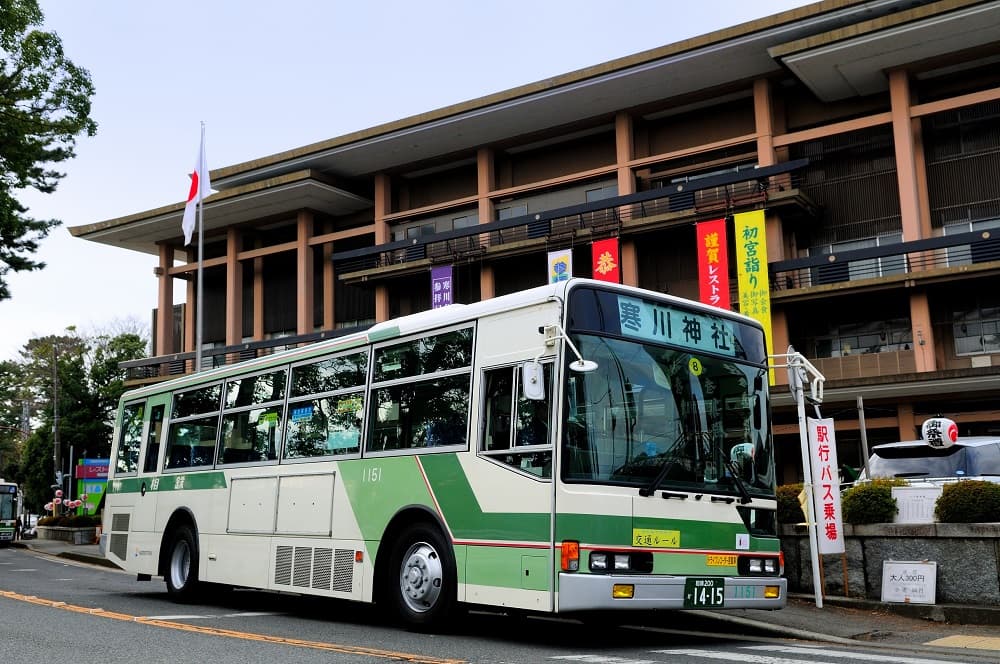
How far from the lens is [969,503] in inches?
479

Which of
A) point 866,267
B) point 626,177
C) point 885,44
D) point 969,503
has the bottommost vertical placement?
point 969,503

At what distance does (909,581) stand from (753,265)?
2170 cm

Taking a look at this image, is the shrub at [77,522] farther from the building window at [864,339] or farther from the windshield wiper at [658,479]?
the windshield wiper at [658,479]

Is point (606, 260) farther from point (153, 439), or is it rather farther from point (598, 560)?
point (598, 560)

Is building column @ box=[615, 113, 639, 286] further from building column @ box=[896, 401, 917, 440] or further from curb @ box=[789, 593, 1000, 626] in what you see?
curb @ box=[789, 593, 1000, 626]

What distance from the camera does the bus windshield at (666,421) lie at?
28.7ft

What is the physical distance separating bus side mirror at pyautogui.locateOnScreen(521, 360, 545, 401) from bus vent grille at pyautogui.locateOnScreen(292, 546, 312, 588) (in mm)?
4307

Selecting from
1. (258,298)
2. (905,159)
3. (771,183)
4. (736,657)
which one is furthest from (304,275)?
(736,657)

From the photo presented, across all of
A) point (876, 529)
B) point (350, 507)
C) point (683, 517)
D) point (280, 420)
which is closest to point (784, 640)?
point (683, 517)

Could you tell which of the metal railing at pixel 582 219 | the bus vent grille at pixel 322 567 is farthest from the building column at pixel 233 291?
the bus vent grille at pixel 322 567

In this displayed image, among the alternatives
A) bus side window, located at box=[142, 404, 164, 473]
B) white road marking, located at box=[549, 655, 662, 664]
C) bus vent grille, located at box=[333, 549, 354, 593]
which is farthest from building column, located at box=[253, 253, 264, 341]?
white road marking, located at box=[549, 655, 662, 664]

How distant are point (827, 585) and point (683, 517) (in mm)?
5362

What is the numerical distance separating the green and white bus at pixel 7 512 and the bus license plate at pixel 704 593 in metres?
40.0

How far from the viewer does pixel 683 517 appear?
9172mm
